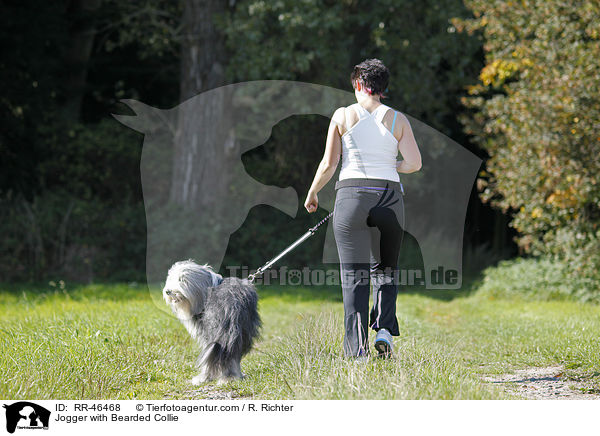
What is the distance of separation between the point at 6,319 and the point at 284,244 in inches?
297

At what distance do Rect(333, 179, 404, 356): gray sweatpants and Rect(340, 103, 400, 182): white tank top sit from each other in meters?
0.07

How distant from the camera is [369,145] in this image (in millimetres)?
4883

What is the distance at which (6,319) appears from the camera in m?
7.71

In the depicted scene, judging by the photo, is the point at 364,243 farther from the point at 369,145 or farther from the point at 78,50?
the point at 78,50

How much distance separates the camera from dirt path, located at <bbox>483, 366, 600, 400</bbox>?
468cm

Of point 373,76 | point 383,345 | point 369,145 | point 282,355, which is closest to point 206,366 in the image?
point 282,355

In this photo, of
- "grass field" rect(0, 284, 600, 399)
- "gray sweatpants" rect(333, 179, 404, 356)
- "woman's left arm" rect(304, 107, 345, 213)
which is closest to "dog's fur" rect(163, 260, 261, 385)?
"grass field" rect(0, 284, 600, 399)

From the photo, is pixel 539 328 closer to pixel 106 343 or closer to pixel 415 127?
pixel 106 343
